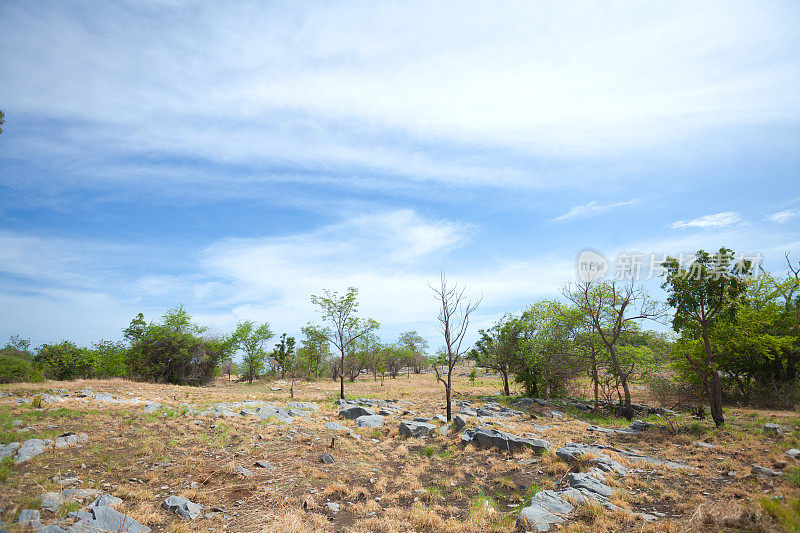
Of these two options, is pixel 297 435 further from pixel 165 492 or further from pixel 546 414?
pixel 546 414

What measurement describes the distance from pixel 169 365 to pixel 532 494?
43447 mm

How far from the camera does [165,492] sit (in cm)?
824

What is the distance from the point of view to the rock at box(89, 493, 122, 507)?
23.0 feet

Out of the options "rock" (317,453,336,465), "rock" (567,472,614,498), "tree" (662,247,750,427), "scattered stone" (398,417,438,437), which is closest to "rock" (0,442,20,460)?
"rock" (317,453,336,465)

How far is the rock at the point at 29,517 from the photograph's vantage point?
5.71 m

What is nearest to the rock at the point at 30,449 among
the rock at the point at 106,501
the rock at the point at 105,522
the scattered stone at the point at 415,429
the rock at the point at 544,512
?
the rock at the point at 106,501

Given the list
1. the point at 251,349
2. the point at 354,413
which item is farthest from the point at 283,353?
the point at 354,413

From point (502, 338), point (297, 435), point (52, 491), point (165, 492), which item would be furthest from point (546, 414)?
point (52, 491)

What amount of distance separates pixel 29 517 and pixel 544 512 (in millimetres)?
9309

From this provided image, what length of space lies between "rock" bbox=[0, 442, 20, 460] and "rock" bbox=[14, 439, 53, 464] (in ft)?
0.38

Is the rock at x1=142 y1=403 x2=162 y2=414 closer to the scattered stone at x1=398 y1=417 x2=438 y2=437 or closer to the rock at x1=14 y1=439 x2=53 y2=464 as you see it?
the rock at x1=14 y1=439 x2=53 y2=464

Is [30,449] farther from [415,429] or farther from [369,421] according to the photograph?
[415,429]

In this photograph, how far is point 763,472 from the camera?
28.9ft

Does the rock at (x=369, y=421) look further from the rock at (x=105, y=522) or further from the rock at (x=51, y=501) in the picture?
the rock at (x=51, y=501)
